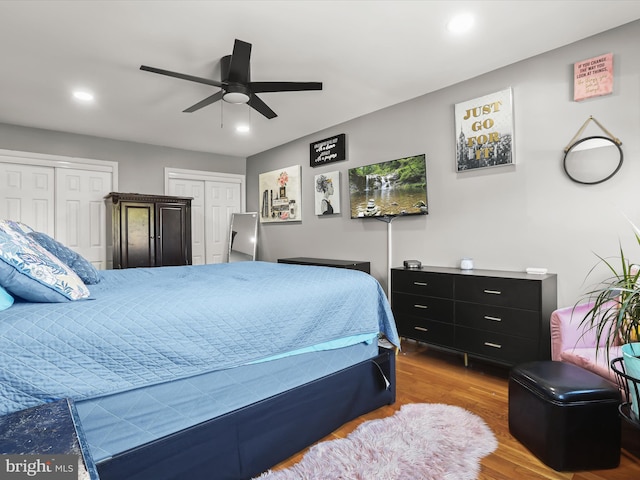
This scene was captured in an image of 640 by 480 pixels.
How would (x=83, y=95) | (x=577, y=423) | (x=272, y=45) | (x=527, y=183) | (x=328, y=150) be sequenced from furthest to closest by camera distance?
(x=328, y=150) → (x=83, y=95) → (x=527, y=183) → (x=272, y=45) → (x=577, y=423)

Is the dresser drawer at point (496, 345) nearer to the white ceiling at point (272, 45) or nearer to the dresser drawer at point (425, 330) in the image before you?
the dresser drawer at point (425, 330)

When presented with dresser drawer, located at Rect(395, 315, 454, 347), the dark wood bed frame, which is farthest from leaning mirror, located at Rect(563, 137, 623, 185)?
the dark wood bed frame

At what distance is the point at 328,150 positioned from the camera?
4.64 meters

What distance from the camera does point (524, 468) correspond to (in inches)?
66.0

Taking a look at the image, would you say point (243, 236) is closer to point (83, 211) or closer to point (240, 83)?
point (83, 211)

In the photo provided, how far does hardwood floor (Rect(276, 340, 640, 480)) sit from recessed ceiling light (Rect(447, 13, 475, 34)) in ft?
8.47

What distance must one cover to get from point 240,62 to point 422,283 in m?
2.35

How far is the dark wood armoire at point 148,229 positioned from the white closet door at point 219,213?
2.66ft

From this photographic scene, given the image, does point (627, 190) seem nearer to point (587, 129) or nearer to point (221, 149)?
point (587, 129)

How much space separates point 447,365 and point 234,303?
225 centimetres

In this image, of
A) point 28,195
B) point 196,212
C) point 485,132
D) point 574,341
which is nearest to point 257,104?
point 485,132

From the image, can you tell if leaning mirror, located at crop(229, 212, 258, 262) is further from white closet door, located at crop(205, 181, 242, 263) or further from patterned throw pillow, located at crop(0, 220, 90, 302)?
patterned throw pillow, located at crop(0, 220, 90, 302)

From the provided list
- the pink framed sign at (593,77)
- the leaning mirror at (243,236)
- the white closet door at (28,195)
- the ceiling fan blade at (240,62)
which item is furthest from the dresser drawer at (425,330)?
the white closet door at (28,195)

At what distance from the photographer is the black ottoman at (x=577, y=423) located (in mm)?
1617
